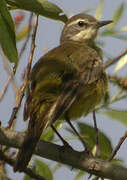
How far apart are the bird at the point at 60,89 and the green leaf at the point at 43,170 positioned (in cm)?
54

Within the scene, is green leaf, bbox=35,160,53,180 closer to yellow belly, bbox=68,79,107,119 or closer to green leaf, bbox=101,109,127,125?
yellow belly, bbox=68,79,107,119

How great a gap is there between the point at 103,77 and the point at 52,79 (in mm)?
889

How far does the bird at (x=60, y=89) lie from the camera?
3.25 m

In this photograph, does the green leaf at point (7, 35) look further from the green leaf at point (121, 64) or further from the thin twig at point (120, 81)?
the green leaf at point (121, 64)

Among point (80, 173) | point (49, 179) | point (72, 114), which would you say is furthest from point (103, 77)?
point (49, 179)

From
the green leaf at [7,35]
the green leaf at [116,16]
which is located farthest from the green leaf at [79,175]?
the green leaf at [116,16]

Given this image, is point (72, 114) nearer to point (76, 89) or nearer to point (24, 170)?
point (76, 89)

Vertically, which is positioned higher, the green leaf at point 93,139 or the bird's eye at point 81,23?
the bird's eye at point 81,23

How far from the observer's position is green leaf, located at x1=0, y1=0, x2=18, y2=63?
2918mm

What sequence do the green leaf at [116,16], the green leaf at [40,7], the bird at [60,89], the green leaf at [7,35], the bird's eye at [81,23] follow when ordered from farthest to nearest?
the bird's eye at [81,23] < the green leaf at [116,16] < the bird at [60,89] < the green leaf at [40,7] < the green leaf at [7,35]

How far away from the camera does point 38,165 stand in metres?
3.93

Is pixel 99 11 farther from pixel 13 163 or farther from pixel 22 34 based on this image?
pixel 13 163

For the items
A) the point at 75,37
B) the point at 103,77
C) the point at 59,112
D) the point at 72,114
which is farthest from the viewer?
the point at 75,37

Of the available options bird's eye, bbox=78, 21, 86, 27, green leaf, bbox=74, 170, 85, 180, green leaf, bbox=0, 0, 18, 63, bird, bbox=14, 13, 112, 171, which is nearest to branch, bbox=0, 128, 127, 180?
bird, bbox=14, 13, 112, 171
